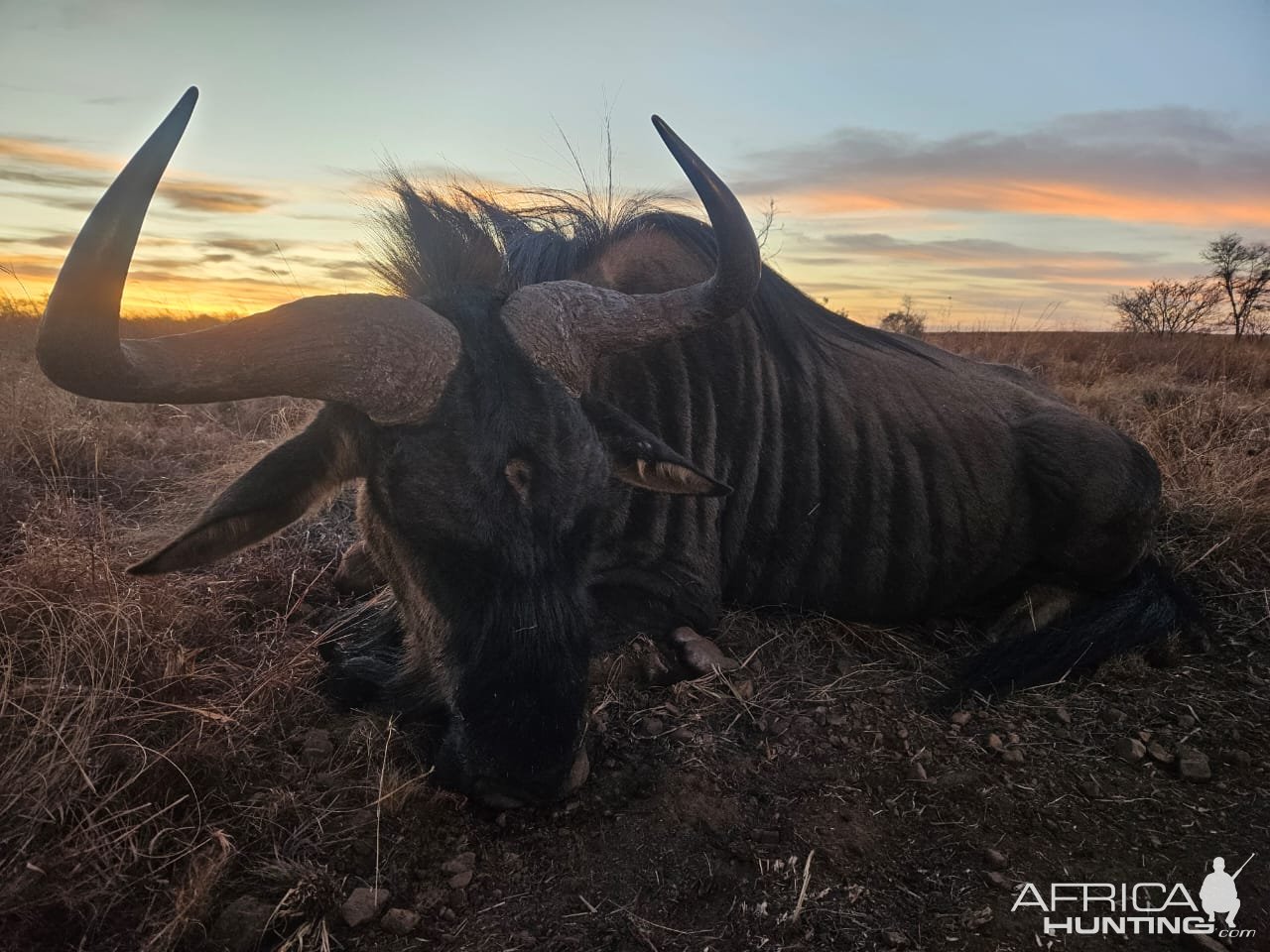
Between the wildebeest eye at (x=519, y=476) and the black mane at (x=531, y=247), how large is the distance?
0.74m

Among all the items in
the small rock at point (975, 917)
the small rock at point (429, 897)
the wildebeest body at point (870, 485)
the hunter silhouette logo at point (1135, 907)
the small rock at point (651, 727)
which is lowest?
the small rock at point (429, 897)

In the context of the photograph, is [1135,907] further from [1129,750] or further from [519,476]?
[519,476]

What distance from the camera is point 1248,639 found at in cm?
380

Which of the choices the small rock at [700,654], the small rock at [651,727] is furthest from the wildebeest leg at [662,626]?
the small rock at [651,727]

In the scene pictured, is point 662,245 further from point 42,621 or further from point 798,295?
point 42,621

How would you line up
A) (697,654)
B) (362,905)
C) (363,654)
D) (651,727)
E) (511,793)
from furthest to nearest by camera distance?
(697,654) < (363,654) < (651,727) < (511,793) < (362,905)

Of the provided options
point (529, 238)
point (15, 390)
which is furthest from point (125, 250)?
point (15, 390)

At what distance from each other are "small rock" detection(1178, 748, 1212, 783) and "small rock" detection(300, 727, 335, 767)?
2.77 m

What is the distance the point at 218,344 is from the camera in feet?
7.27

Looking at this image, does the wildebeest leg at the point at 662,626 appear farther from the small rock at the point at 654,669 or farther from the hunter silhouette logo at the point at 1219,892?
the hunter silhouette logo at the point at 1219,892

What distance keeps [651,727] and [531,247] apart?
206cm

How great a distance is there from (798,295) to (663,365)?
1150 millimetres

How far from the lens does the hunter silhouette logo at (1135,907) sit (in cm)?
215

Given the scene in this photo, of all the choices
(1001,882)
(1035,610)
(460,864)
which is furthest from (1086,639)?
(460,864)
